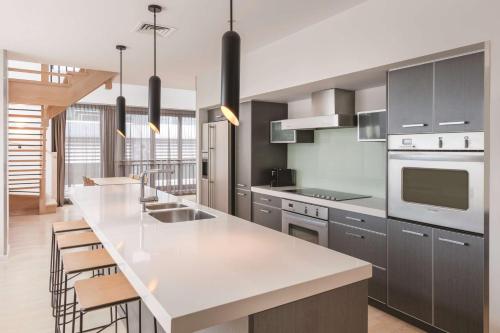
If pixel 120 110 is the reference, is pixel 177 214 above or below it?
below

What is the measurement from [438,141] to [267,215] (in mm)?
2470

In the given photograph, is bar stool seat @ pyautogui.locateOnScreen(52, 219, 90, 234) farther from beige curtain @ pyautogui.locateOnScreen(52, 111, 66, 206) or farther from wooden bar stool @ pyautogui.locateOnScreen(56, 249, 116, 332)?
beige curtain @ pyautogui.locateOnScreen(52, 111, 66, 206)

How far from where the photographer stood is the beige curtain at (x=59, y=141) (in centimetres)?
832

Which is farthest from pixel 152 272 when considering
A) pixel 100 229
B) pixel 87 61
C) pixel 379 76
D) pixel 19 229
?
pixel 19 229

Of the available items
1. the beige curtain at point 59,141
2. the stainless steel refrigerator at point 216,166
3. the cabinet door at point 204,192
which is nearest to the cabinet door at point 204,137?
the stainless steel refrigerator at point 216,166

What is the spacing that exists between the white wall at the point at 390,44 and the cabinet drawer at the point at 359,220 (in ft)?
2.91

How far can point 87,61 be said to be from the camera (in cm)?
517

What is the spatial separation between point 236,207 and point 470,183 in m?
3.40

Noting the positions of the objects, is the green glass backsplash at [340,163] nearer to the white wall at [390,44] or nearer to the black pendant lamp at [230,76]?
the white wall at [390,44]

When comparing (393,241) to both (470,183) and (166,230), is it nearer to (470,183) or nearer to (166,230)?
(470,183)

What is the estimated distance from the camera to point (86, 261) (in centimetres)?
251

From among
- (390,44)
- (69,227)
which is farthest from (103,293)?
(390,44)

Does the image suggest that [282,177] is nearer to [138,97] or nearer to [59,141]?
[138,97]

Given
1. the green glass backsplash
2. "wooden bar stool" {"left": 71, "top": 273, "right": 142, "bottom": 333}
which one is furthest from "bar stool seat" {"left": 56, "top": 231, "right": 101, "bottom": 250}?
the green glass backsplash
